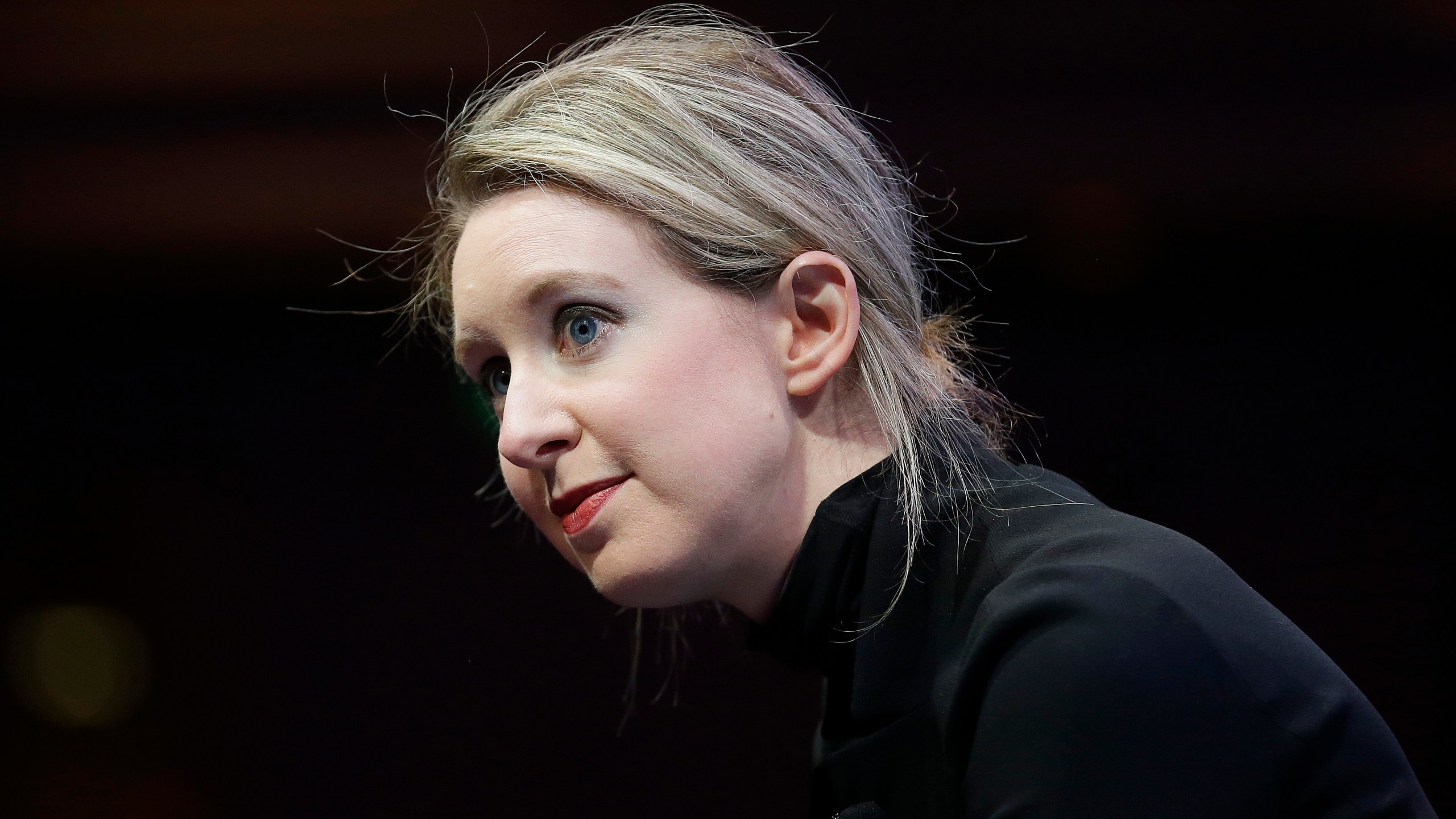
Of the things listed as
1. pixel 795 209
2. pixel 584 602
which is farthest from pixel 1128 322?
pixel 584 602

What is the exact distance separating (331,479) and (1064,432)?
107 centimetres

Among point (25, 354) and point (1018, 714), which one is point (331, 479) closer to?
point (25, 354)

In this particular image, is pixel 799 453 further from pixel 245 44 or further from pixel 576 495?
pixel 245 44

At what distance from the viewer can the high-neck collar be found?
1051mm

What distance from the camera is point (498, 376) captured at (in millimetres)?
1162

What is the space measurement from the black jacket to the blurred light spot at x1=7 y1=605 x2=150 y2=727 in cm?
119

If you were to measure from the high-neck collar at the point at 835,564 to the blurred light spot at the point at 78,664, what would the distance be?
46.0 inches

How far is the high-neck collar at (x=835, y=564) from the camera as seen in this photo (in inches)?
41.4

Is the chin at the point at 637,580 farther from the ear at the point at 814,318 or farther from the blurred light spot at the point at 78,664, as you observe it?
the blurred light spot at the point at 78,664

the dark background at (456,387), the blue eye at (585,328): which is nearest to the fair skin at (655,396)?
the blue eye at (585,328)

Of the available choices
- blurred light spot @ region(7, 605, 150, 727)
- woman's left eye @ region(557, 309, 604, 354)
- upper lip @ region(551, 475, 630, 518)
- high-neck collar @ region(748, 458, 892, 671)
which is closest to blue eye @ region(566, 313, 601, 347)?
woman's left eye @ region(557, 309, 604, 354)

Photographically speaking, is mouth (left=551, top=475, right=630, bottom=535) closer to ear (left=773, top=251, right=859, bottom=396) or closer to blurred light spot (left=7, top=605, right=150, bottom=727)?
ear (left=773, top=251, right=859, bottom=396)

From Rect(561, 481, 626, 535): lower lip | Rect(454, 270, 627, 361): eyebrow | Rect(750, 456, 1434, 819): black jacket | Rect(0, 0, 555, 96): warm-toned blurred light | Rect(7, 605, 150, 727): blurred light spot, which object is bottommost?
Rect(7, 605, 150, 727): blurred light spot

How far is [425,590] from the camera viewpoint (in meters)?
1.76
